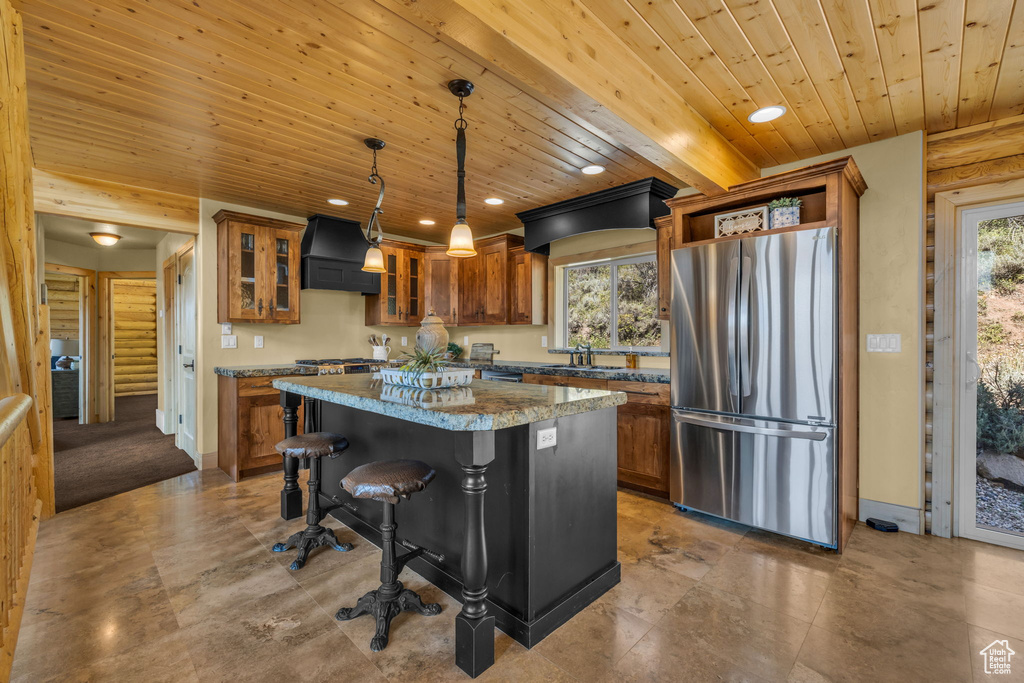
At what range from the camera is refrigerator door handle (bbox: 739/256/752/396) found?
2.79 meters

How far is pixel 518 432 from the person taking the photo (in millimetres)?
1837

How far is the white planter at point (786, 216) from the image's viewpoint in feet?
9.01

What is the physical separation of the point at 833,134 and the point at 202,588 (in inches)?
169

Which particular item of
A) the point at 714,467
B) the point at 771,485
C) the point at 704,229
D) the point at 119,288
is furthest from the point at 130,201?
the point at 119,288

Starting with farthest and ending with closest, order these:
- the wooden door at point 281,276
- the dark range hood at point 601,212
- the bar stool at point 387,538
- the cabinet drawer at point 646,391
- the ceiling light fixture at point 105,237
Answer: the ceiling light fixture at point 105,237 < the wooden door at point 281,276 < the dark range hood at point 601,212 < the cabinet drawer at point 646,391 < the bar stool at point 387,538

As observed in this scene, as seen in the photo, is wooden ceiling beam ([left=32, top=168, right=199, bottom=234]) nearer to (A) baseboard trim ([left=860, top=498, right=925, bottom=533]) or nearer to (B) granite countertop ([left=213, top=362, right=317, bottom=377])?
(B) granite countertop ([left=213, top=362, right=317, bottom=377])

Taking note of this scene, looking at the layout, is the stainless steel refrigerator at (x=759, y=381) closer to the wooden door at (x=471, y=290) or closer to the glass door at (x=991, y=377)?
the glass door at (x=991, y=377)

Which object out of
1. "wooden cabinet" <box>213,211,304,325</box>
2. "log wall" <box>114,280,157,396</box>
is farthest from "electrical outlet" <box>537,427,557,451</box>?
"log wall" <box>114,280,157,396</box>

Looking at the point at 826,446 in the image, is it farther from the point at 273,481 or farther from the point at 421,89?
the point at 273,481

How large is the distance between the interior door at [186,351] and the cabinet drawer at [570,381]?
3.19m

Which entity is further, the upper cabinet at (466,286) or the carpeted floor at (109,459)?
the upper cabinet at (466,286)

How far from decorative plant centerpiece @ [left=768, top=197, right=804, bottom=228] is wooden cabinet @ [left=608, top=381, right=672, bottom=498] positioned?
1266mm

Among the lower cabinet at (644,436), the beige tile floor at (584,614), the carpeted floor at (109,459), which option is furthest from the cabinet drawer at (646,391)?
the carpeted floor at (109,459)

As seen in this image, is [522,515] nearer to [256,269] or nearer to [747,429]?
[747,429]
